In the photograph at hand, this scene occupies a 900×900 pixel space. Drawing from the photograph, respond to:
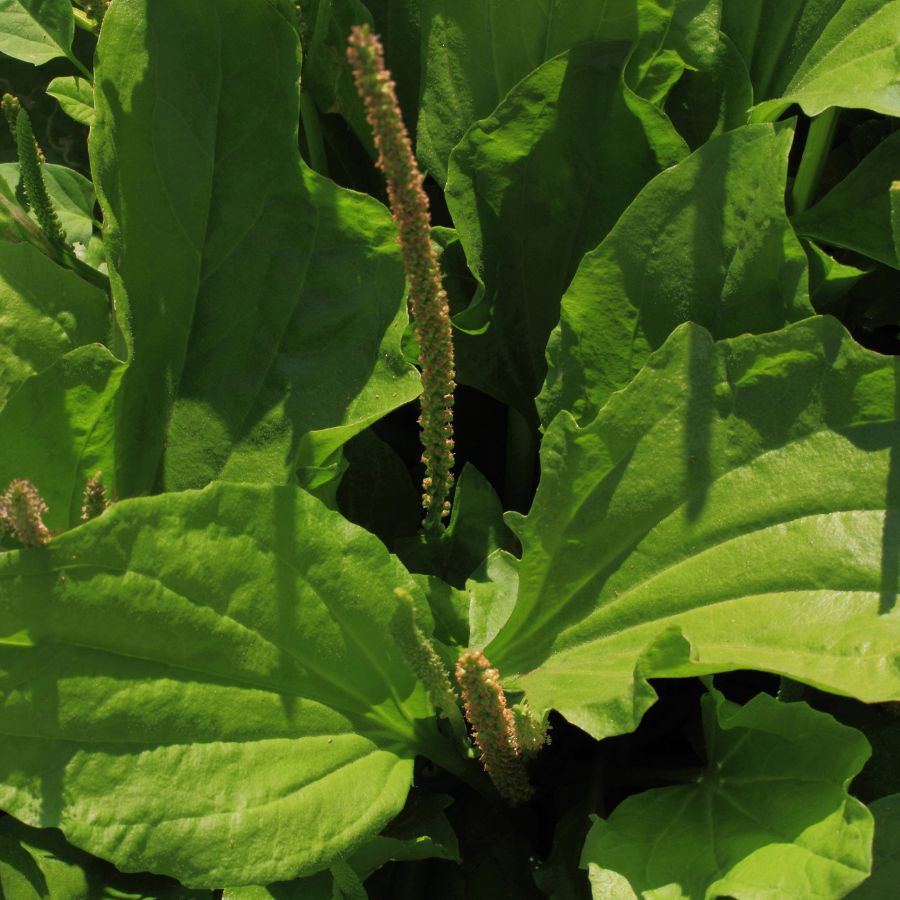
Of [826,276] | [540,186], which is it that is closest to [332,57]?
[540,186]

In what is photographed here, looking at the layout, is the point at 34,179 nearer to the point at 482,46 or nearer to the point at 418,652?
the point at 482,46

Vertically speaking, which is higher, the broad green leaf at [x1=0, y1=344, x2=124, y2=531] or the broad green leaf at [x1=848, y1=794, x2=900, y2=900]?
the broad green leaf at [x1=0, y1=344, x2=124, y2=531]

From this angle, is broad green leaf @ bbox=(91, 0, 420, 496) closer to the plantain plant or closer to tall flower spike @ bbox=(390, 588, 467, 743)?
the plantain plant

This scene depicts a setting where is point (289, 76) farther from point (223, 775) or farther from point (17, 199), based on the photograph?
point (223, 775)

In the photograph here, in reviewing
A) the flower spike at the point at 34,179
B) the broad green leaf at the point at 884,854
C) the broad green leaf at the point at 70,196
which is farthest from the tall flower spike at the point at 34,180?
the broad green leaf at the point at 884,854

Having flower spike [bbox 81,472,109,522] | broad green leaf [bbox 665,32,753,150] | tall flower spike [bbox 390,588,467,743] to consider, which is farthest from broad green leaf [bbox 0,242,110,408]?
broad green leaf [bbox 665,32,753,150]

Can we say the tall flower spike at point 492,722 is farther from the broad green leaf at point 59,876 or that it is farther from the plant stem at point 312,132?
the plant stem at point 312,132
